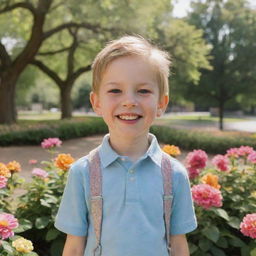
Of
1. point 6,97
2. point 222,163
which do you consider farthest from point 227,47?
point 222,163

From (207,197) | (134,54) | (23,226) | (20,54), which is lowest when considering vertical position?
(23,226)

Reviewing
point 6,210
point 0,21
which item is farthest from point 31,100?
point 6,210

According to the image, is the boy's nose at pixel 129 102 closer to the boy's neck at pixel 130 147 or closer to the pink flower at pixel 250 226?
the boy's neck at pixel 130 147

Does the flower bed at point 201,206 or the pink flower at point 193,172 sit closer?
the flower bed at point 201,206

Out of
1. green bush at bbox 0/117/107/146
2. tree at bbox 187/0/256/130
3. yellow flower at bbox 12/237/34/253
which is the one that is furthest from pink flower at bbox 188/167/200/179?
tree at bbox 187/0/256/130

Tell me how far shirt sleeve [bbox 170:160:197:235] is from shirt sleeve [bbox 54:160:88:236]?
38 centimetres

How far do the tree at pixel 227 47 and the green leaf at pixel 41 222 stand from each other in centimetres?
1895

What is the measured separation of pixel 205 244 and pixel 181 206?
1177 millimetres

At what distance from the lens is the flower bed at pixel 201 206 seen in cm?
253

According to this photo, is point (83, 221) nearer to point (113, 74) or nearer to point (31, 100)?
point (113, 74)

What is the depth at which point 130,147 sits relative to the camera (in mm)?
1581

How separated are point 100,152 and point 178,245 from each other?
21.1 inches

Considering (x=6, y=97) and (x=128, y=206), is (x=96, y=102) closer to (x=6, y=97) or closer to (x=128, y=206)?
(x=128, y=206)

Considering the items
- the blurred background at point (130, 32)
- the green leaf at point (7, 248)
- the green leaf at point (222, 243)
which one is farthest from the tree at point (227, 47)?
the green leaf at point (7, 248)
